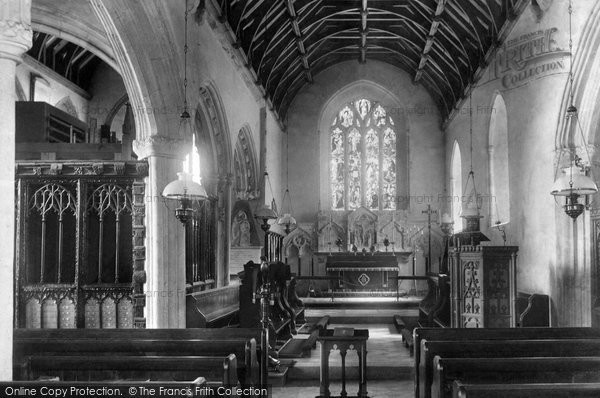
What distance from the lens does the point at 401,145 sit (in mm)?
19094

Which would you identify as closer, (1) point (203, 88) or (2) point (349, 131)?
(1) point (203, 88)

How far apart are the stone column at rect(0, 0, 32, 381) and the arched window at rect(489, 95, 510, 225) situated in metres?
9.91

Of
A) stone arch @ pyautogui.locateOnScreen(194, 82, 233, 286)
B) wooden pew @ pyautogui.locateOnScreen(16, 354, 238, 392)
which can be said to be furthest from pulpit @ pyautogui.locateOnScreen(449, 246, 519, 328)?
stone arch @ pyautogui.locateOnScreen(194, 82, 233, 286)

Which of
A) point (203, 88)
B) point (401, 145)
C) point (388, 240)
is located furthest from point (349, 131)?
point (203, 88)

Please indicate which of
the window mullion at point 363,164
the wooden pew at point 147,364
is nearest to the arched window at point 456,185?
the window mullion at point 363,164

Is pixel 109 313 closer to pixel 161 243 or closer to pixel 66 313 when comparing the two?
pixel 66 313

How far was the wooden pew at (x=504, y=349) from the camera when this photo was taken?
4699mm

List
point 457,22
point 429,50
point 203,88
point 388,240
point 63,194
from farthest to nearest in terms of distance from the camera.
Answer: point 388,240 < point 429,50 < point 457,22 < point 203,88 < point 63,194

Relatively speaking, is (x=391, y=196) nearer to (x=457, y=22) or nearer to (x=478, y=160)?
(x=478, y=160)

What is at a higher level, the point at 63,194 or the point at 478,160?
the point at 478,160

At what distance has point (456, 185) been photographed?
17.8 meters

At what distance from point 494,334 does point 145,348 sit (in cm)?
270

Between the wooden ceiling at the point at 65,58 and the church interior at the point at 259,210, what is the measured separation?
0.06m

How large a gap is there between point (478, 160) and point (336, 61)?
6388mm
